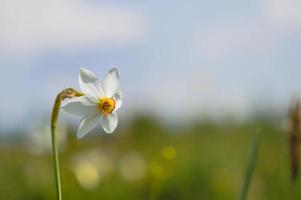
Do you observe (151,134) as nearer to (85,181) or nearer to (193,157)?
(193,157)

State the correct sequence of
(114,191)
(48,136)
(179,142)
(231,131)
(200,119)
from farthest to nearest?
(179,142)
(231,131)
(200,119)
(114,191)
(48,136)

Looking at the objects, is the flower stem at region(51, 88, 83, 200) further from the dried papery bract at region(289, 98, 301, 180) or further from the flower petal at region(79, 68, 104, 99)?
the dried papery bract at region(289, 98, 301, 180)

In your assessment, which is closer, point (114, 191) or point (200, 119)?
point (114, 191)

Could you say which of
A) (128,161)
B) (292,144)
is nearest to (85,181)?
(128,161)

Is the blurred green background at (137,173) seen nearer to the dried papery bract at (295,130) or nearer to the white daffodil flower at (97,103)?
the dried papery bract at (295,130)

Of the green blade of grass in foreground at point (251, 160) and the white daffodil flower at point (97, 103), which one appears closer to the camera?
the white daffodil flower at point (97, 103)

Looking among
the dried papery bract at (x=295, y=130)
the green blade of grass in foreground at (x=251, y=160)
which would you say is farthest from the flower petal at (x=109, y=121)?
the dried papery bract at (x=295, y=130)

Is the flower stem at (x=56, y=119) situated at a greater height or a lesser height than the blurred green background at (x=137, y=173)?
greater
